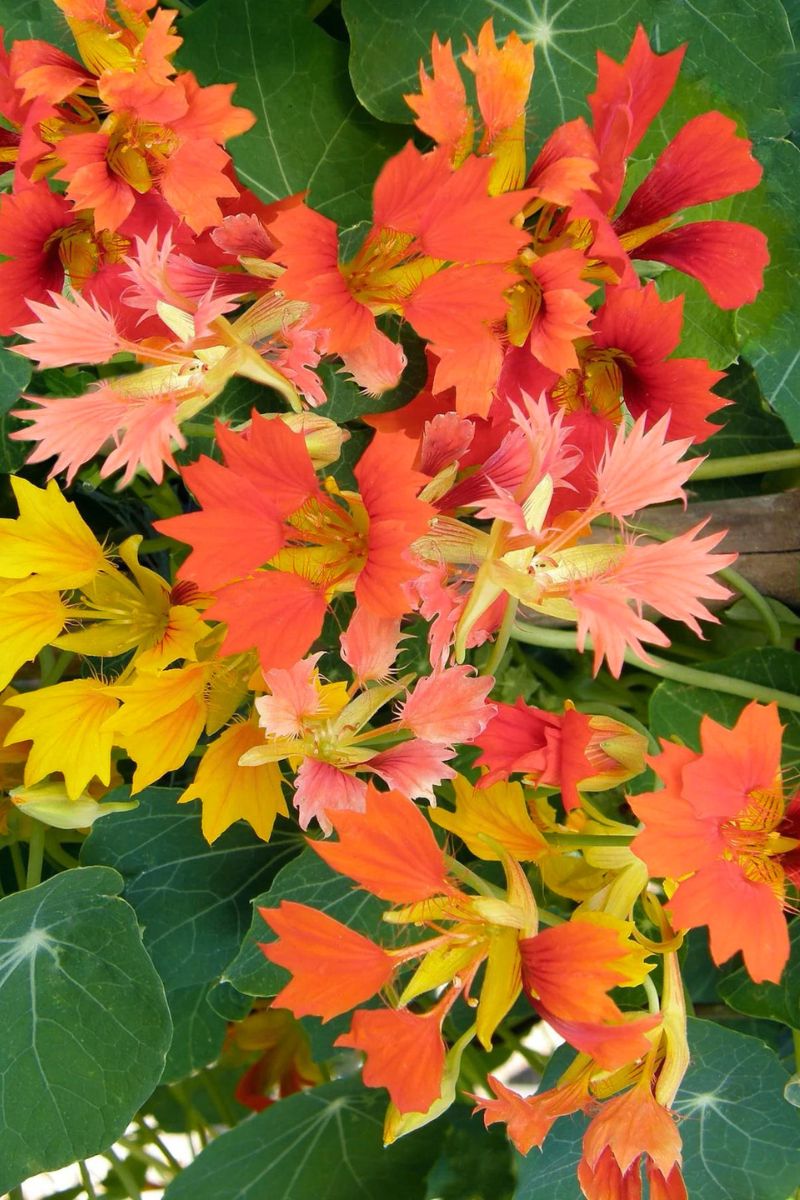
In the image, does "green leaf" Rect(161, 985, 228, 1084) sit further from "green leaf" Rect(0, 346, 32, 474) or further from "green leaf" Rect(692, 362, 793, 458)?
"green leaf" Rect(692, 362, 793, 458)

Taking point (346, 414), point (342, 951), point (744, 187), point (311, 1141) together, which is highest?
point (744, 187)

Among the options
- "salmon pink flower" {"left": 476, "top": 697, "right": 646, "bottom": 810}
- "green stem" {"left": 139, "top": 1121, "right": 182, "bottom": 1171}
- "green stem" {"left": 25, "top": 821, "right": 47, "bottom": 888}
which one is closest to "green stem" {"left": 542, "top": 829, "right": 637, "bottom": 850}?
"salmon pink flower" {"left": 476, "top": 697, "right": 646, "bottom": 810}

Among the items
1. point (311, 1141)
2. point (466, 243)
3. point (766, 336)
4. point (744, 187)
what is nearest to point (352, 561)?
point (466, 243)

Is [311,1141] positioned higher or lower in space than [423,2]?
lower

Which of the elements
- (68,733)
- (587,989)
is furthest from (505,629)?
(68,733)

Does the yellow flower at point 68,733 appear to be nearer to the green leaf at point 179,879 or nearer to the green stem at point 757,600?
the green leaf at point 179,879

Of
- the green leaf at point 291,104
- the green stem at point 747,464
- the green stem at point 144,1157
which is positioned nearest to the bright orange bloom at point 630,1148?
the green stem at point 747,464

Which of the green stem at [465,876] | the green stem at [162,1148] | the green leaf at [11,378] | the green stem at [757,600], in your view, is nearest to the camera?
the green stem at [465,876]

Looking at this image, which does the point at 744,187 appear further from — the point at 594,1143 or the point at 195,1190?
the point at 195,1190
